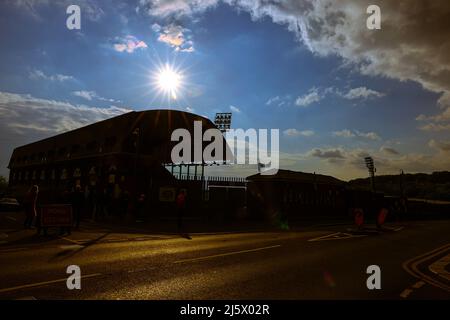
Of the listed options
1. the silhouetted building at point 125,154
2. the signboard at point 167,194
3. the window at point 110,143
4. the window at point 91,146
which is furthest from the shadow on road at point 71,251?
the window at point 91,146

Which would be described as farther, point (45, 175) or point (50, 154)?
point (45, 175)

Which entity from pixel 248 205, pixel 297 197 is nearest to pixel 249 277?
pixel 248 205

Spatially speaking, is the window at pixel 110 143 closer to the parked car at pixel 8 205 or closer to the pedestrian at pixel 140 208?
the parked car at pixel 8 205

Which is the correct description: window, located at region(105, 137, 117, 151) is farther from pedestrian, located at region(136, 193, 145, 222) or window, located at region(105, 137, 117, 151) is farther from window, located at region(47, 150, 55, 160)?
window, located at region(47, 150, 55, 160)

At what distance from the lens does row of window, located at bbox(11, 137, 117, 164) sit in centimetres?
3525

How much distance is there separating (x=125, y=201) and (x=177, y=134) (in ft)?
41.9

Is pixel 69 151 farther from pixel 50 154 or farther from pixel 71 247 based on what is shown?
pixel 71 247

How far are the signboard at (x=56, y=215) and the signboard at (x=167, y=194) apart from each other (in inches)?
433

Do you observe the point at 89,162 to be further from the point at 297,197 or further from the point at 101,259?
the point at 101,259

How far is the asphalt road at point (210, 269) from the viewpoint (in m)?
6.31

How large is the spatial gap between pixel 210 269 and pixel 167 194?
58.5 feet

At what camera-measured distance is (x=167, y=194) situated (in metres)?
25.8

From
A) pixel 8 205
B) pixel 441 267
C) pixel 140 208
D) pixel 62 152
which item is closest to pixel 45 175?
pixel 62 152

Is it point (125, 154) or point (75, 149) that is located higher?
point (75, 149)
